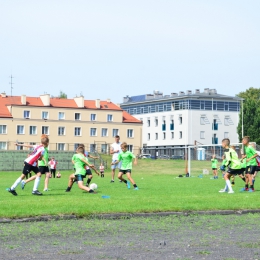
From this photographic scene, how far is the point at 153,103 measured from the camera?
152 meters

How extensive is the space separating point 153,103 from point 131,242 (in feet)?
461

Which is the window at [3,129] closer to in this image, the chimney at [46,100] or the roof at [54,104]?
the roof at [54,104]

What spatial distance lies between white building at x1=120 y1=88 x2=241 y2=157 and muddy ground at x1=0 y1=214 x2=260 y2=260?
403ft

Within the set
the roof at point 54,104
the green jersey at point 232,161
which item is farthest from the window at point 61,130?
the green jersey at point 232,161

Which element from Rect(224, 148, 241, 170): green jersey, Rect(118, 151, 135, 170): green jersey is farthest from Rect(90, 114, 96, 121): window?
Rect(224, 148, 241, 170): green jersey

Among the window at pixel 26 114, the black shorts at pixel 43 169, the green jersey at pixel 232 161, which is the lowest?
the black shorts at pixel 43 169

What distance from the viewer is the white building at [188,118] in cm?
14300

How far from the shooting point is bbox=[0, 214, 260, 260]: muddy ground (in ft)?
33.6

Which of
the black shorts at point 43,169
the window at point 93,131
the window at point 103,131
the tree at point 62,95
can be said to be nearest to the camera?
the black shorts at point 43,169

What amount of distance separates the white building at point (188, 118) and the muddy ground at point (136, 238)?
12286 cm

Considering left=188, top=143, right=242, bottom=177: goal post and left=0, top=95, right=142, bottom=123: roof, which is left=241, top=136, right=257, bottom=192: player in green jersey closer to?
left=188, top=143, right=242, bottom=177: goal post

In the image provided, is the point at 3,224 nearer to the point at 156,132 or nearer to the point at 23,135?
the point at 23,135

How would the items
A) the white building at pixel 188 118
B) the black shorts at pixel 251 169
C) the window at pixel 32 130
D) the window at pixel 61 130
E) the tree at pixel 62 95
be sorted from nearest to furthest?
the black shorts at pixel 251 169 < the window at pixel 32 130 < the window at pixel 61 130 < the white building at pixel 188 118 < the tree at pixel 62 95

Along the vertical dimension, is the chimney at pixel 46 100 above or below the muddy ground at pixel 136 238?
above
